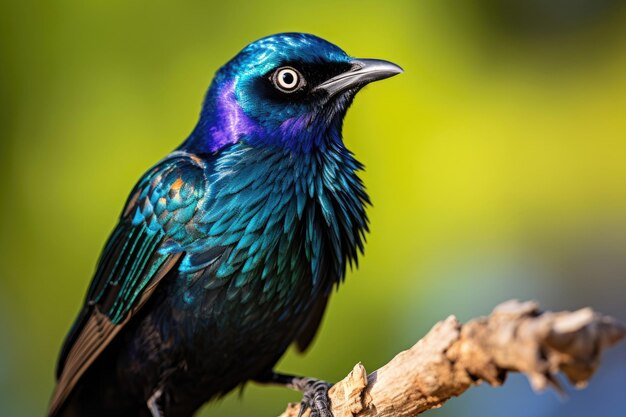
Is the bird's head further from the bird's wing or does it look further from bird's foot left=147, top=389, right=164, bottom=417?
bird's foot left=147, top=389, right=164, bottom=417

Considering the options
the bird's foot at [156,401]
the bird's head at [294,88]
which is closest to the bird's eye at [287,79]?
the bird's head at [294,88]

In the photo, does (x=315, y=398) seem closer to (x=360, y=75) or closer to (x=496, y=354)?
(x=360, y=75)

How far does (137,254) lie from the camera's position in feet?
14.5

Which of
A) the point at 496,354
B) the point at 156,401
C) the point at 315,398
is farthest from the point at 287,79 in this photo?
the point at 496,354

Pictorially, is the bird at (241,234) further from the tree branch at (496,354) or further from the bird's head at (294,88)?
the tree branch at (496,354)

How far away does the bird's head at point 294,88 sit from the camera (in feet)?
14.1

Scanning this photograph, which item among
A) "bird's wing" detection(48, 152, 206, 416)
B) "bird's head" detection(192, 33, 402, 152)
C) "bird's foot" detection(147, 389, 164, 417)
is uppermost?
"bird's head" detection(192, 33, 402, 152)

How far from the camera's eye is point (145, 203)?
14.6 feet

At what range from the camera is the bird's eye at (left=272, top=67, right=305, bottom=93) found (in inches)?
169

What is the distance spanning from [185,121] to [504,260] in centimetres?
233

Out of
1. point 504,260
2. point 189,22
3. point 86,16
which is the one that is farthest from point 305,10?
point 504,260

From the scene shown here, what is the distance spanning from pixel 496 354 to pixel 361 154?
12.1 feet

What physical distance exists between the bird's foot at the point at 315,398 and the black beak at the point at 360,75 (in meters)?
1.27

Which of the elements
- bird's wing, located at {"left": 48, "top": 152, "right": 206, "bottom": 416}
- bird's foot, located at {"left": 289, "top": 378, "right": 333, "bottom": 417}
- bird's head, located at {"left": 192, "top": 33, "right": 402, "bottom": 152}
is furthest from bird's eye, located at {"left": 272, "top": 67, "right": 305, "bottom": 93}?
bird's foot, located at {"left": 289, "top": 378, "right": 333, "bottom": 417}
